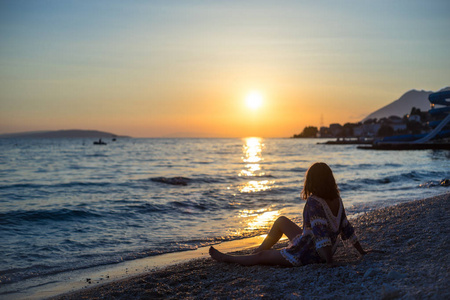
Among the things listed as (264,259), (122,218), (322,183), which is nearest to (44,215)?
(122,218)

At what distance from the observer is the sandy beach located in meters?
3.89

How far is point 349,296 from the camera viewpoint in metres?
3.83

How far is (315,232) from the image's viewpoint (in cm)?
477

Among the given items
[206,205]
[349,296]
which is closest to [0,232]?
[206,205]

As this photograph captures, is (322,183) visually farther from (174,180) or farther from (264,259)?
(174,180)

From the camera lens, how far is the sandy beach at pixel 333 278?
3.89 meters

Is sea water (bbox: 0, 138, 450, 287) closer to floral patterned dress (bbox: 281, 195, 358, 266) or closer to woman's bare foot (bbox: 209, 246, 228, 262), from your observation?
woman's bare foot (bbox: 209, 246, 228, 262)

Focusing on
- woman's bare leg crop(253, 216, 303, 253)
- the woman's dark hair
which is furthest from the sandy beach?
the woman's dark hair

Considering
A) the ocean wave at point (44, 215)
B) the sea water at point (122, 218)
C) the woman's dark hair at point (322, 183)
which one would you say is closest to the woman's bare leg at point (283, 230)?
the woman's dark hair at point (322, 183)

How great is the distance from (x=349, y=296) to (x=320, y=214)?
1176 mm

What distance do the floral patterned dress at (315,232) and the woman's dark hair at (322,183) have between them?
0.09 meters

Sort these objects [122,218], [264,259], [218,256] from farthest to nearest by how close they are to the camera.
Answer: [122,218], [218,256], [264,259]

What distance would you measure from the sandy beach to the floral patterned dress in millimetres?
158

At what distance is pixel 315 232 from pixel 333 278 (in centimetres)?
59
